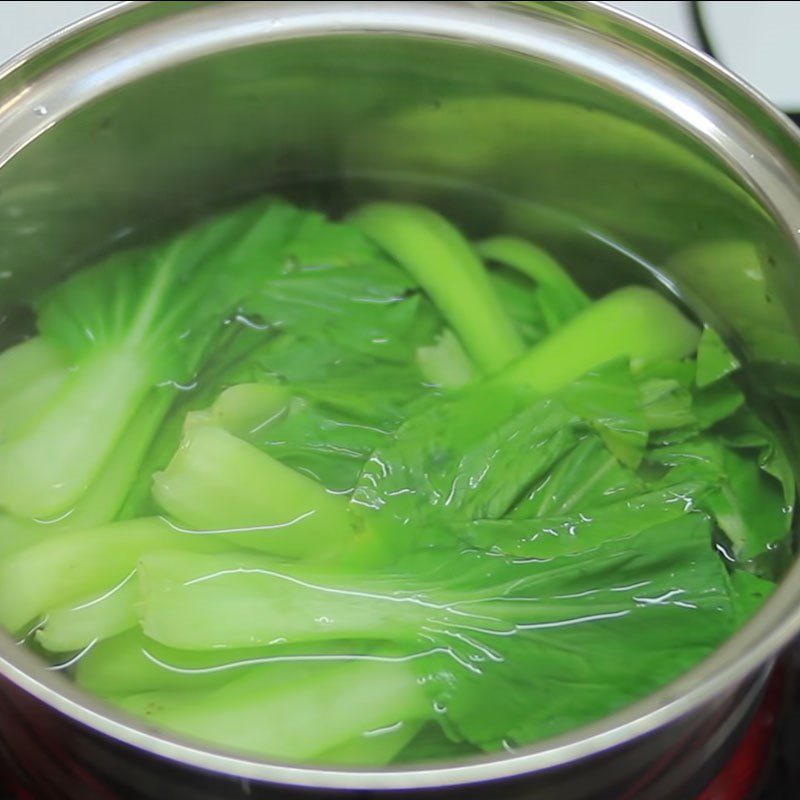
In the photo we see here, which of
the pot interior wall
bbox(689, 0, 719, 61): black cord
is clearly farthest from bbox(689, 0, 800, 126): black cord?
the pot interior wall

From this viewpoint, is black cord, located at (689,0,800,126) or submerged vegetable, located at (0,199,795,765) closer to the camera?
submerged vegetable, located at (0,199,795,765)

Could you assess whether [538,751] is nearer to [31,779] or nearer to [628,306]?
[31,779]

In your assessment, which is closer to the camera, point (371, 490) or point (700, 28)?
point (371, 490)

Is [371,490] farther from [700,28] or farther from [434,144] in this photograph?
[700,28]

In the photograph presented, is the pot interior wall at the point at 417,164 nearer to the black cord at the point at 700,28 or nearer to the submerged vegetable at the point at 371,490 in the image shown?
the submerged vegetable at the point at 371,490

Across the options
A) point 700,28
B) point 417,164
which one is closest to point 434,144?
point 417,164

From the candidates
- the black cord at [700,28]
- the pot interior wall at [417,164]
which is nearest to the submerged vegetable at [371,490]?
the pot interior wall at [417,164]

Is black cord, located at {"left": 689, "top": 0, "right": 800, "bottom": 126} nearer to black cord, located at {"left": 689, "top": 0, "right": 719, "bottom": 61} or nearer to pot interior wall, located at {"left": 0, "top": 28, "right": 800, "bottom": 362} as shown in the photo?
black cord, located at {"left": 689, "top": 0, "right": 719, "bottom": 61}
